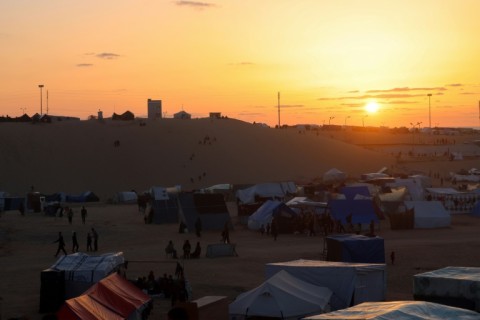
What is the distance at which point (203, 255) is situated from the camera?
26891mm

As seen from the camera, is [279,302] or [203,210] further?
[203,210]

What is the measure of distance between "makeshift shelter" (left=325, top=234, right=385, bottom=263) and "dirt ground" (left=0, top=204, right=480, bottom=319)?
862mm

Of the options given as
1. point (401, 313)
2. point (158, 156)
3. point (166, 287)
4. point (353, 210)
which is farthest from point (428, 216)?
point (158, 156)

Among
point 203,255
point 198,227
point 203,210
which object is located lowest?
point 203,255

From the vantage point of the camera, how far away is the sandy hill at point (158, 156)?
2507 inches

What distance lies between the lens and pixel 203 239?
104 ft

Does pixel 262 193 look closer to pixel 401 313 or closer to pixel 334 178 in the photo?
pixel 334 178

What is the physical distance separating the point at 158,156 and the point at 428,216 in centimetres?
3950

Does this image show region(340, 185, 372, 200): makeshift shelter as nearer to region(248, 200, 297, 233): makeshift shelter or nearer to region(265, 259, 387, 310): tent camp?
region(248, 200, 297, 233): makeshift shelter

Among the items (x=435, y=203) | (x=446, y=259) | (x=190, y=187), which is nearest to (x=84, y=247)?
(x=446, y=259)

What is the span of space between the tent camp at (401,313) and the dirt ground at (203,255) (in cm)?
780

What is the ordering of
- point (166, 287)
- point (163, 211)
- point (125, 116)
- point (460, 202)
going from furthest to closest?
point (125, 116)
point (460, 202)
point (163, 211)
point (166, 287)

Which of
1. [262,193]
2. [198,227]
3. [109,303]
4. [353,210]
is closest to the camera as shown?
[109,303]

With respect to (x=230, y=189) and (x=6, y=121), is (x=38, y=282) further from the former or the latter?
(x=6, y=121)
